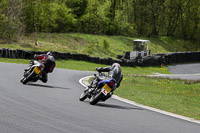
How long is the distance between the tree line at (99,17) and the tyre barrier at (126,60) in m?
7.09

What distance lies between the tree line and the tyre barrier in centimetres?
709

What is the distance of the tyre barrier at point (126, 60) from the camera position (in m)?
28.8

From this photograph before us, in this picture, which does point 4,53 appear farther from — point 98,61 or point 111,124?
point 111,124

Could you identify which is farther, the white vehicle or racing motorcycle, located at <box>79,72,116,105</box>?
the white vehicle

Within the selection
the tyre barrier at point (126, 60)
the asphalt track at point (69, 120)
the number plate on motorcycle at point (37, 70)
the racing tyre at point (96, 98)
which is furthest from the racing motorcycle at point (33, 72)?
the tyre barrier at point (126, 60)

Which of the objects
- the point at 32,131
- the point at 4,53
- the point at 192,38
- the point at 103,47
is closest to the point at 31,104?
the point at 32,131

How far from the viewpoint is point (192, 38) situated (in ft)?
253

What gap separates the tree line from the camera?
127 feet

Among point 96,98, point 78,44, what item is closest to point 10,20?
point 78,44

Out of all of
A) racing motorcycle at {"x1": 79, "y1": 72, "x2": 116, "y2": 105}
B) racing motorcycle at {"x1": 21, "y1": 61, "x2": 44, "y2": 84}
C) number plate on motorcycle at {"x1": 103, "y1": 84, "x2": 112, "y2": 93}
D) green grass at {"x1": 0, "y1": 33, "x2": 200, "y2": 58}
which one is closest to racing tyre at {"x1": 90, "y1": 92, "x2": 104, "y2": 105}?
racing motorcycle at {"x1": 79, "y1": 72, "x2": 116, "y2": 105}

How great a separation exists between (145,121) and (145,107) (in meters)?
3.08

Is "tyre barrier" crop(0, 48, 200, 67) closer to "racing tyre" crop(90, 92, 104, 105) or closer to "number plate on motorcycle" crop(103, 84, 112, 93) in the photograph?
"racing tyre" crop(90, 92, 104, 105)

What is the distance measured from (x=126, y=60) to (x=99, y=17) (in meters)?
24.3

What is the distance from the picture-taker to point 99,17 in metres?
61.3
